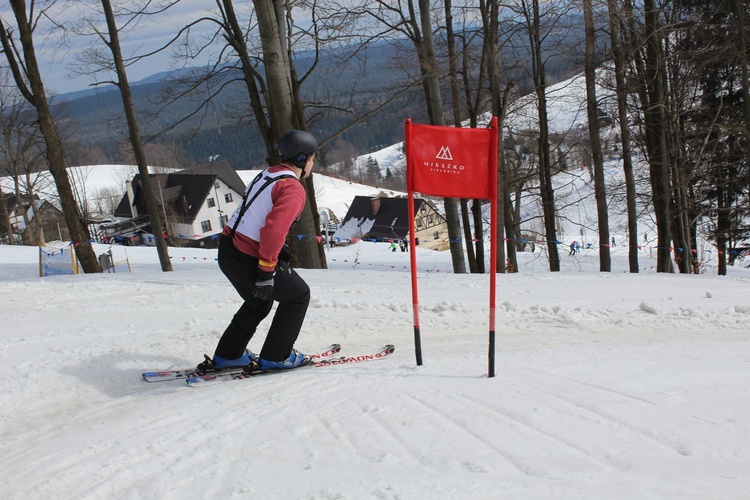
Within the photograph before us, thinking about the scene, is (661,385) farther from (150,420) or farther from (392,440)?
(150,420)

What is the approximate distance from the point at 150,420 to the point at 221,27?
12.1 metres

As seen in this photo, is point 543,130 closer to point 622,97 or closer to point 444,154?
point 622,97

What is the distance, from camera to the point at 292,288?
459 cm

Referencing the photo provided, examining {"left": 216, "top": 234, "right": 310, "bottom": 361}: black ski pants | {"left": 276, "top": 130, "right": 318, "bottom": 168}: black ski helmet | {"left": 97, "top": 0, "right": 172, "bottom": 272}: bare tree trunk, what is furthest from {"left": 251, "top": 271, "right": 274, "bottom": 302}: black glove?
{"left": 97, "top": 0, "right": 172, "bottom": 272}: bare tree trunk

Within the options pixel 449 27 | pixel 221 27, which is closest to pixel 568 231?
pixel 449 27

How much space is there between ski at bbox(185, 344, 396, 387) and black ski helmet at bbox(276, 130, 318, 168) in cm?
182

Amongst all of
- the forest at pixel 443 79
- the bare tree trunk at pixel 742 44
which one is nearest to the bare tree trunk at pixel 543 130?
the forest at pixel 443 79

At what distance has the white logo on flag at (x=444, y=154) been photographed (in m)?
4.54

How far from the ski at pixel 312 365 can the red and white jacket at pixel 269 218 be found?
1143mm

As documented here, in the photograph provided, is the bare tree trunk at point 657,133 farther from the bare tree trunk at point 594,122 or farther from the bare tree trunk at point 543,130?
the bare tree trunk at point 543,130

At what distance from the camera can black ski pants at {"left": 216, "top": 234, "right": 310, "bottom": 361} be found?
4.40m

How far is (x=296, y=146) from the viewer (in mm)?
4332

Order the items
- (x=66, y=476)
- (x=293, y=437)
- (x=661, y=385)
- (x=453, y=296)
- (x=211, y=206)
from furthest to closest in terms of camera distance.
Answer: (x=211, y=206)
(x=453, y=296)
(x=661, y=385)
(x=293, y=437)
(x=66, y=476)

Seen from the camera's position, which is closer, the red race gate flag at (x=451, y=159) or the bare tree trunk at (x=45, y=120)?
the red race gate flag at (x=451, y=159)
